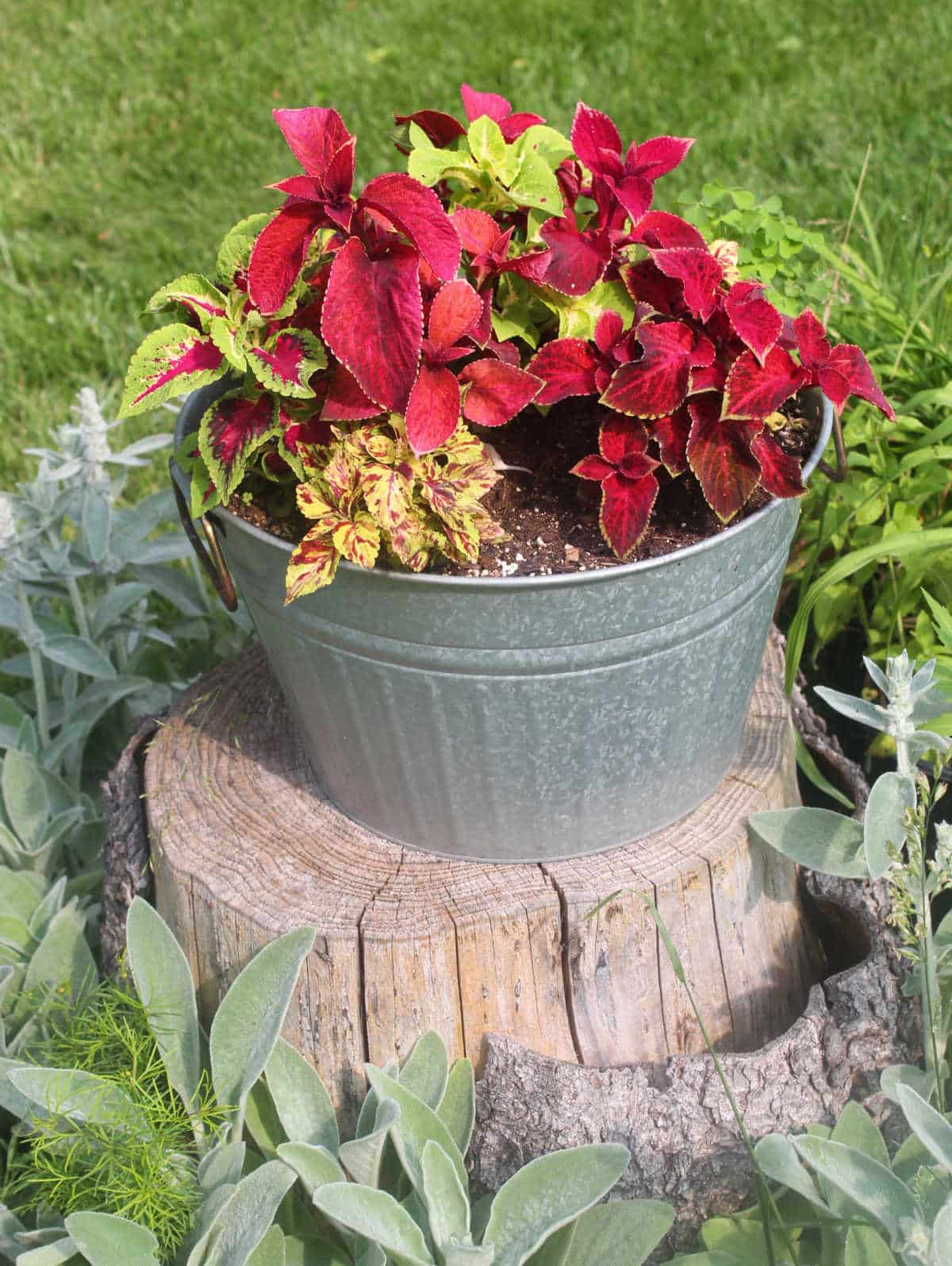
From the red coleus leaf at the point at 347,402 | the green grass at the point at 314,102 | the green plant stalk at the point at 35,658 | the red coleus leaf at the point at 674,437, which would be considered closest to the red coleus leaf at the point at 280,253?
the red coleus leaf at the point at 347,402

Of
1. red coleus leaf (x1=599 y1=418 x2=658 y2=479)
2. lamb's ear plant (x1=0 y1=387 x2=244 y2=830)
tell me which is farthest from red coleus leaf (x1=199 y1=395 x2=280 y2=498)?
lamb's ear plant (x1=0 y1=387 x2=244 y2=830)

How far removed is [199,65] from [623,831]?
142 inches

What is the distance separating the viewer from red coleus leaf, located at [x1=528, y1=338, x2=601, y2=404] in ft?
4.57

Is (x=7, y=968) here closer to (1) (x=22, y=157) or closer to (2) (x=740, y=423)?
(2) (x=740, y=423)

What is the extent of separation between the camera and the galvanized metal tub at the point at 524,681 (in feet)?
4.36

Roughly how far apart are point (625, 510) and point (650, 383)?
0.44 feet

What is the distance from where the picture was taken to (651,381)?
1343 mm

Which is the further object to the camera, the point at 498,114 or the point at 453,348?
the point at 498,114

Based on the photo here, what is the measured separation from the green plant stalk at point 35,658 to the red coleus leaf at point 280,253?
38.7 inches

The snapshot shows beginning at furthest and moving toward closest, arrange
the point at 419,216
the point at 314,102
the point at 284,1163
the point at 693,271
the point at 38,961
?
the point at 314,102, the point at 38,961, the point at 284,1163, the point at 693,271, the point at 419,216

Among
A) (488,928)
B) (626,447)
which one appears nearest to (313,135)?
(626,447)

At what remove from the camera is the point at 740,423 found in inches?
53.9

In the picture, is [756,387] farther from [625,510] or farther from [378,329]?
[378,329]

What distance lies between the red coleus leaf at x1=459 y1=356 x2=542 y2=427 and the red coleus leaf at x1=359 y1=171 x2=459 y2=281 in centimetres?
14
